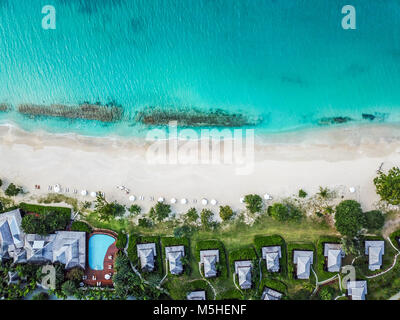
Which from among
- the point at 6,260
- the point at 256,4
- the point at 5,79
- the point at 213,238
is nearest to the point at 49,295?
the point at 6,260

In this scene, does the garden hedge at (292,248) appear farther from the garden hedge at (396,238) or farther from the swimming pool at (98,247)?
the swimming pool at (98,247)

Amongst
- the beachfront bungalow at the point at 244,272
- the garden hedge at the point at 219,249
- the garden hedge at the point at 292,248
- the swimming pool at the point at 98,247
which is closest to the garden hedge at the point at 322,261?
the garden hedge at the point at 292,248

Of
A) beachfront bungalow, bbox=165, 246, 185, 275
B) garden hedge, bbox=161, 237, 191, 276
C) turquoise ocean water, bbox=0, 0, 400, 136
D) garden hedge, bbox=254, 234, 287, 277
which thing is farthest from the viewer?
turquoise ocean water, bbox=0, 0, 400, 136

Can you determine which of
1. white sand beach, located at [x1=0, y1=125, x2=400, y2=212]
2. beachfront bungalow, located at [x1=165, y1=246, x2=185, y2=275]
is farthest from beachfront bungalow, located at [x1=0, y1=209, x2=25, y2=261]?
beachfront bungalow, located at [x1=165, y1=246, x2=185, y2=275]

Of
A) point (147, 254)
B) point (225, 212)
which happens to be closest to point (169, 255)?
point (147, 254)

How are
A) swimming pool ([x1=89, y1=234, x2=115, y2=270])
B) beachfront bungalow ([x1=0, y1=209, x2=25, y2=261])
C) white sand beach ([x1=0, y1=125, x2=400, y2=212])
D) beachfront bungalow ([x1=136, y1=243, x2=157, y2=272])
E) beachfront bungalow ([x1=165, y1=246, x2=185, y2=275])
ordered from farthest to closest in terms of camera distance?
white sand beach ([x1=0, y1=125, x2=400, y2=212]), swimming pool ([x1=89, y1=234, x2=115, y2=270]), beachfront bungalow ([x1=0, y1=209, x2=25, y2=261]), beachfront bungalow ([x1=136, y1=243, x2=157, y2=272]), beachfront bungalow ([x1=165, y1=246, x2=185, y2=275])

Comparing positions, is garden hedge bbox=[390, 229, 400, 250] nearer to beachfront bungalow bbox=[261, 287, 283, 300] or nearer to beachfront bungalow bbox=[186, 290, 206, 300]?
beachfront bungalow bbox=[261, 287, 283, 300]
